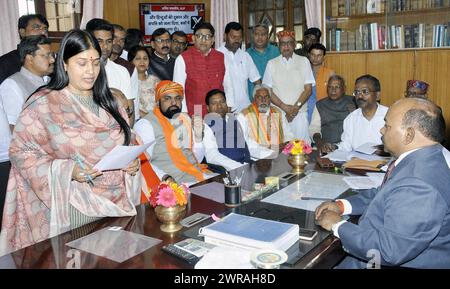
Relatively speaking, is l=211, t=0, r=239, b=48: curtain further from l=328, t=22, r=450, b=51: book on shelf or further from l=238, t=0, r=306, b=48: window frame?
l=328, t=22, r=450, b=51: book on shelf

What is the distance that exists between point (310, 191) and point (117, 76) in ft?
6.75

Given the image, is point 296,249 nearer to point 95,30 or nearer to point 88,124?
point 88,124

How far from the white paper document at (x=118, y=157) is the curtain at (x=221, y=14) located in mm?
5579

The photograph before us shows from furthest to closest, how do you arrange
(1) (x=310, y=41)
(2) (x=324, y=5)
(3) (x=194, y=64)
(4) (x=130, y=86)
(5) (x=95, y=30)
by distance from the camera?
(2) (x=324, y=5)
(1) (x=310, y=41)
(3) (x=194, y=64)
(4) (x=130, y=86)
(5) (x=95, y=30)

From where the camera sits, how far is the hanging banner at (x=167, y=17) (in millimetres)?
6582

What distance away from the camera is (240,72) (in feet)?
16.5

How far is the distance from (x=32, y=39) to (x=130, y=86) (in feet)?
2.85

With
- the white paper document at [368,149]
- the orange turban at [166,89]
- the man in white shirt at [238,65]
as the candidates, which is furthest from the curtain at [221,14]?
the white paper document at [368,149]

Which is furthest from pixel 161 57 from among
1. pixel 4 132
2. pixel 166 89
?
pixel 4 132

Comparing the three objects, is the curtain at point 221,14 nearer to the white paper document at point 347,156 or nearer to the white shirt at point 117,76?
the white shirt at point 117,76
